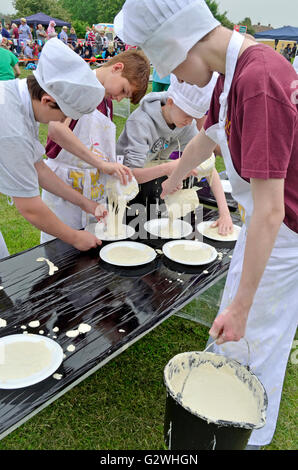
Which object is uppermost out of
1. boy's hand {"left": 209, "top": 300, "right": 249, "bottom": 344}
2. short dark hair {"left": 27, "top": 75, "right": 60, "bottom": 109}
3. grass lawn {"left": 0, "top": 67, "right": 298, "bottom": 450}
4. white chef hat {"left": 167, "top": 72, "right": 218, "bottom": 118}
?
short dark hair {"left": 27, "top": 75, "right": 60, "bottom": 109}

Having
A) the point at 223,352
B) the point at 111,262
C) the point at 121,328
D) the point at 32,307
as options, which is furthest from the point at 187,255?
the point at 32,307

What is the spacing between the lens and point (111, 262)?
6.07 ft

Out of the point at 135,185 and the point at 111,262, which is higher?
the point at 135,185

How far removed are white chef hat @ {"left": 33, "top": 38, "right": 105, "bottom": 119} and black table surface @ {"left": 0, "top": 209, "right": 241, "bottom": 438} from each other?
0.76 meters

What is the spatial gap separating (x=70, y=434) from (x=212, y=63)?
1.85 m

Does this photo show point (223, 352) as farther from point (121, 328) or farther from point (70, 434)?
point (70, 434)

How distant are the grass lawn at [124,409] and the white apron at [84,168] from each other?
98cm

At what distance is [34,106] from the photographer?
1.66 meters

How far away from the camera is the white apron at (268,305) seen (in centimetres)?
135

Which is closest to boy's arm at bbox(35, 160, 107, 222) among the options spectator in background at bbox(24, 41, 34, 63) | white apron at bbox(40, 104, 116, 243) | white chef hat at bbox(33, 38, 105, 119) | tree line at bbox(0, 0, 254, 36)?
white apron at bbox(40, 104, 116, 243)

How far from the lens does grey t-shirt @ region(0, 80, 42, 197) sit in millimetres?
1574

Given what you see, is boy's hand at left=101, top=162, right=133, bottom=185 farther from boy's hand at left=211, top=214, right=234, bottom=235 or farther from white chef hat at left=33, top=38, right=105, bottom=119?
boy's hand at left=211, top=214, right=234, bottom=235

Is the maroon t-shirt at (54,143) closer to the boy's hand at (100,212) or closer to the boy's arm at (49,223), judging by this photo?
the boy's hand at (100,212)

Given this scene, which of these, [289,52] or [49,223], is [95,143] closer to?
[49,223]
